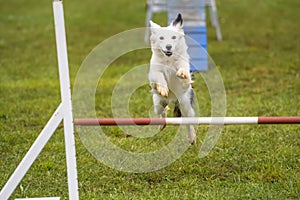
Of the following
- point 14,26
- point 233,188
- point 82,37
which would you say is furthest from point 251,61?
point 14,26

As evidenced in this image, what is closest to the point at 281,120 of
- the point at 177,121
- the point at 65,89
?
the point at 177,121

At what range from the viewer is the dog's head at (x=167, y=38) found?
12.5 ft

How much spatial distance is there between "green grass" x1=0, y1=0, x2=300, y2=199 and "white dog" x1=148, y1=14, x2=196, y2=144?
0.48 m

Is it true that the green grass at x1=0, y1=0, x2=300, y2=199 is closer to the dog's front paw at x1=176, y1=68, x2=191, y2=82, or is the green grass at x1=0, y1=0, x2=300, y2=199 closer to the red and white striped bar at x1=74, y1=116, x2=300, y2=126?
the red and white striped bar at x1=74, y1=116, x2=300, y2=126

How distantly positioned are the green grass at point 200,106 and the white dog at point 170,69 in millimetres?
481

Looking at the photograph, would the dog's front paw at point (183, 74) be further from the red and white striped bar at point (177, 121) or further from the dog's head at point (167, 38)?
the red and white striped bar at point (177, 121)

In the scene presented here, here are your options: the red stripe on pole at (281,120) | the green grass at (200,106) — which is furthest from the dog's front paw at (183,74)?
the green grass at (200,106)

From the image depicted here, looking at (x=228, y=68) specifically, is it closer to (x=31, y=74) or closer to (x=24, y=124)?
(x=31, y=74)

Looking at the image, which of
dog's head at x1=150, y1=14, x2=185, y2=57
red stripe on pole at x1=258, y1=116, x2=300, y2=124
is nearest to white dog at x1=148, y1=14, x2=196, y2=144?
dog's head at x1=150, y1=14, x2=185, y2=57

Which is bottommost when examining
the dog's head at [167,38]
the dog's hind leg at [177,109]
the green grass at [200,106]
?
the green grass at [200,106]

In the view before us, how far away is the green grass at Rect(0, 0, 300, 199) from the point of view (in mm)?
3973

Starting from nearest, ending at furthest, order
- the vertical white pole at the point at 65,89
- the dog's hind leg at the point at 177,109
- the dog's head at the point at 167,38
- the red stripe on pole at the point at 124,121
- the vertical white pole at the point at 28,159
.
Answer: the vertical white pole at the point at 65,89 → the vertical white pole at the point at 28,159 → the red stripe on pole at the point at 124,121 → the dog's head at the point at 167,38 → the dog's hind leg at the point at 177,109

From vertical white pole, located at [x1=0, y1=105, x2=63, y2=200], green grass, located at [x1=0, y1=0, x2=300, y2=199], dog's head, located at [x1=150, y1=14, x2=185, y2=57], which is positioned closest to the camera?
vertical white pole, located at [x1=0, y1=105, x2=63, y2=200]

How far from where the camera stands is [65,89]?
3.19 m
